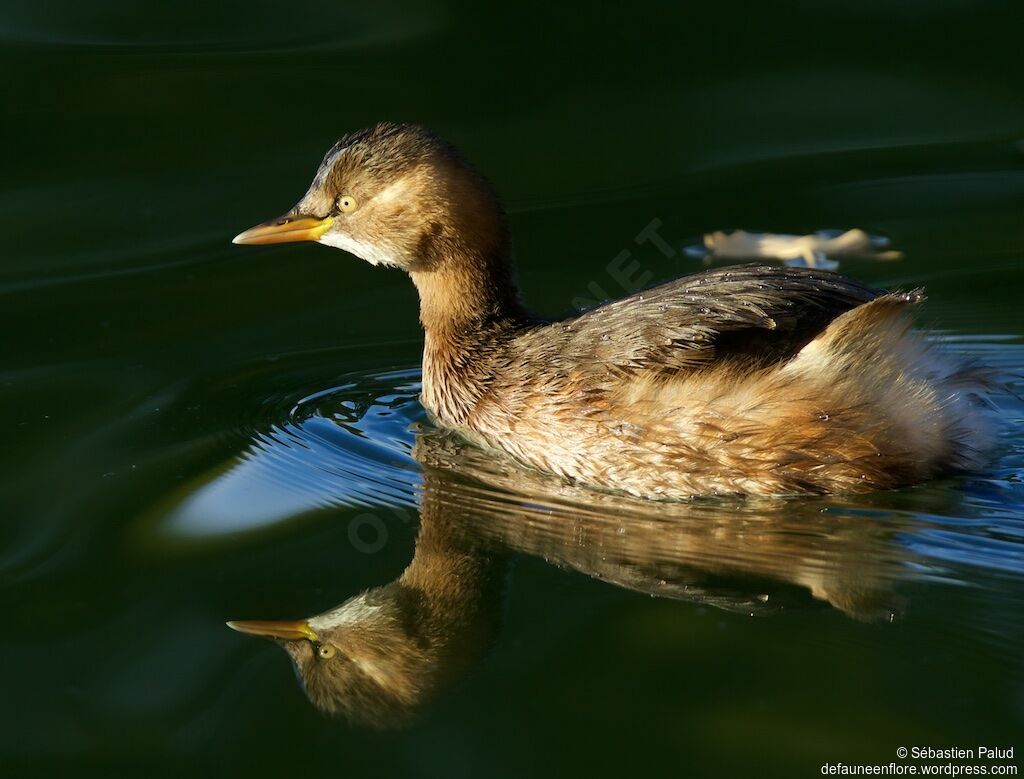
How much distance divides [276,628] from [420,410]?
2033 millimetres

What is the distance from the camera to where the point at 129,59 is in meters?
8.30

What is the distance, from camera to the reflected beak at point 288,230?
616 cm

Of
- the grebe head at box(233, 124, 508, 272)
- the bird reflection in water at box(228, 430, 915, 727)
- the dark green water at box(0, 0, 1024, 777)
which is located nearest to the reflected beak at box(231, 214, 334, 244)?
the grebe head at box(233, 124, 508, 272)

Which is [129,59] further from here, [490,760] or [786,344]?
[490,760]

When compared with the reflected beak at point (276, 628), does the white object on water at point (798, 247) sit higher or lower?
higher

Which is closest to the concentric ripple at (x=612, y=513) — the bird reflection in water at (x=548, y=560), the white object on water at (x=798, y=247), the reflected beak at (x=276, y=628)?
the bird reflection in water at (x=548, y=560)

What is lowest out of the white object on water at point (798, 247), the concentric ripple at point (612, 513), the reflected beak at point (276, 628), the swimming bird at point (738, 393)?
the reflected beak at point (276, 628)

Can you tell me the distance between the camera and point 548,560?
183 inches

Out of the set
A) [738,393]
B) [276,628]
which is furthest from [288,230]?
[276,628]

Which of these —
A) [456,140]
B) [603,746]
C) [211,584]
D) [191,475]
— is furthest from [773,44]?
[603,746]

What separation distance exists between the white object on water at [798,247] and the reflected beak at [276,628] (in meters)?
3.56

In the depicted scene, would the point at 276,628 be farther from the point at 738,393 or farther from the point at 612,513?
the point at 738,393

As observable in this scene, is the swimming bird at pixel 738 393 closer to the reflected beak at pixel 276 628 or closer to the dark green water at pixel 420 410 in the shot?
the dark green water at pixel 420 410

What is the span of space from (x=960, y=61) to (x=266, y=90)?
12.6 ft
